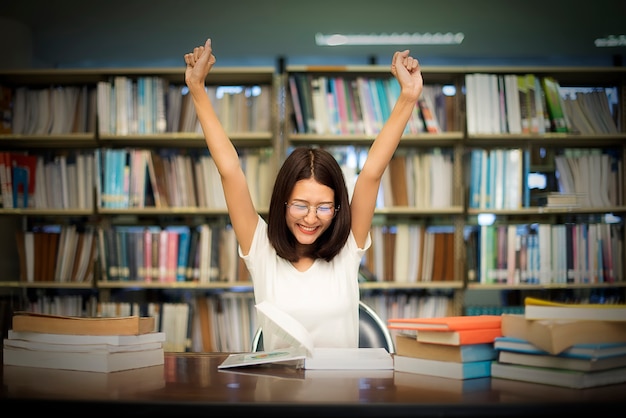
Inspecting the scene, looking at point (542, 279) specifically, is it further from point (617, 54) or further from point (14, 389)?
point (14, 389)

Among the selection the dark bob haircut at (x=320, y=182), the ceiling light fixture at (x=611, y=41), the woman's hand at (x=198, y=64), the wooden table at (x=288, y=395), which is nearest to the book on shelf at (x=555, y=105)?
the ceiling light fixture at (x=611, y=41)

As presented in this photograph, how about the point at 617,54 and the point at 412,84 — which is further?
the point at 617,54

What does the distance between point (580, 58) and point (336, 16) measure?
2202 mm

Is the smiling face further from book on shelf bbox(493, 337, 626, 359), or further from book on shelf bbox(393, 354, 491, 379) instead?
book on shelf bbox(493, 337, 626, 359)

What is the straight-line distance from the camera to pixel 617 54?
5.43 meters

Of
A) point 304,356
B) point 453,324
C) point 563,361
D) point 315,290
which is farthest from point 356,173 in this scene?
point 563,361

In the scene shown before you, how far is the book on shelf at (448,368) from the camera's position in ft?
4.38

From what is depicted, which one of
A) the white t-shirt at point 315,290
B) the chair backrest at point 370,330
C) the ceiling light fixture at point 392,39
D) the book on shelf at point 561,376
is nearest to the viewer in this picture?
the book on shelf at point 561,376

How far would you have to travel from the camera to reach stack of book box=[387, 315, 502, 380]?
134cm

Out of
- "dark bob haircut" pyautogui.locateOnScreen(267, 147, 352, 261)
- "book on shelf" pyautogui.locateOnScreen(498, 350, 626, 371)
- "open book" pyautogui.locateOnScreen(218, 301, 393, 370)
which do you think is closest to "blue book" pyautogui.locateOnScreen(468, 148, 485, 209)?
"dark bob haircut" pyautogui.locateOnScreen(267, 147, 352, 261)

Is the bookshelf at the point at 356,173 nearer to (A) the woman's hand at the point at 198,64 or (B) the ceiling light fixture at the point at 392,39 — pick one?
(B) the ceiling light fixture at the point at 392,39

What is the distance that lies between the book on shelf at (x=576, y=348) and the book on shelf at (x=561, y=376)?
Answer: 0.10 ft

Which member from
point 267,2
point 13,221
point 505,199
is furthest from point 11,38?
point 505,199

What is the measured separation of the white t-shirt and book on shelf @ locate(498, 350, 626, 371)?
75 cm
